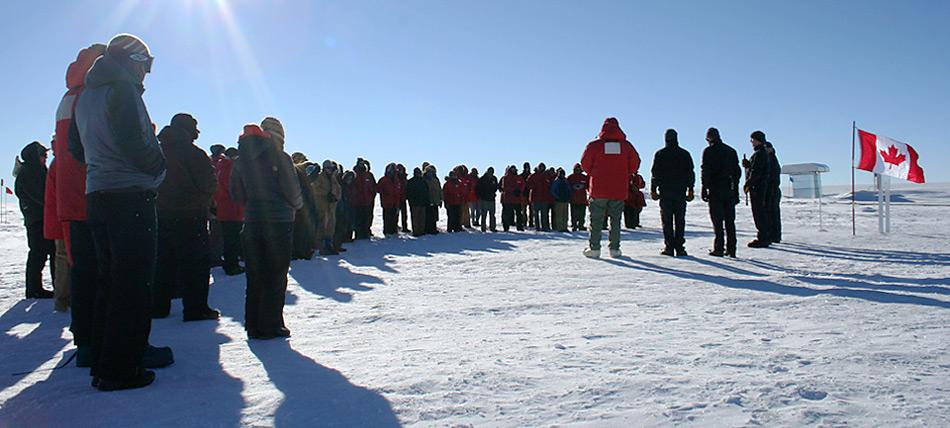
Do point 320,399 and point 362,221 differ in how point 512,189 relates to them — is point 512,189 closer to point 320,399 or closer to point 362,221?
point 362,221

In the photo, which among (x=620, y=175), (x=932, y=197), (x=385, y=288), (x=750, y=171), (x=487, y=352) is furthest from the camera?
(x=932, y=197)

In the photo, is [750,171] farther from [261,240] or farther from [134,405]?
[134,405]

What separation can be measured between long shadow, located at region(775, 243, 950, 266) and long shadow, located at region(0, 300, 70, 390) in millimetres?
8441

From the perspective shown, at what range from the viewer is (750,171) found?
34.1 feet

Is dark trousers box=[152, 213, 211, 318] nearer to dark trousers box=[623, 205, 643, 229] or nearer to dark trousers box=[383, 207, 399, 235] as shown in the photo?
dark trousers box=[383, 207, 399, 235]

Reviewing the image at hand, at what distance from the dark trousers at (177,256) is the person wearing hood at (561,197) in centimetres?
1238

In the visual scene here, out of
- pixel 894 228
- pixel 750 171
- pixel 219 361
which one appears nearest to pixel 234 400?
pixel 219 361

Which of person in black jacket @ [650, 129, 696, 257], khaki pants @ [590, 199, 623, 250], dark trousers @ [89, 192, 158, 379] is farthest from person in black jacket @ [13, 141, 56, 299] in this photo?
person in black jacket @ [650, 129, 696, 257]

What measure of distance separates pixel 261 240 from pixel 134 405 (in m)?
1.66

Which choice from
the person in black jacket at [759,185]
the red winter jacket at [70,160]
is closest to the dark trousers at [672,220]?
the person in black jacket at [759,185]

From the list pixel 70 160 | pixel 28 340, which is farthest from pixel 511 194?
pixel 70 160

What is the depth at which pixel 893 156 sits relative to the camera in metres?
12.8

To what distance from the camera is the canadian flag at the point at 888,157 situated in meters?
12.8

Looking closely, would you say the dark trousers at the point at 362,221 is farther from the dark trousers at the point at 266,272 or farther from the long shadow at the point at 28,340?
the dark trousers at the point at 266,272
